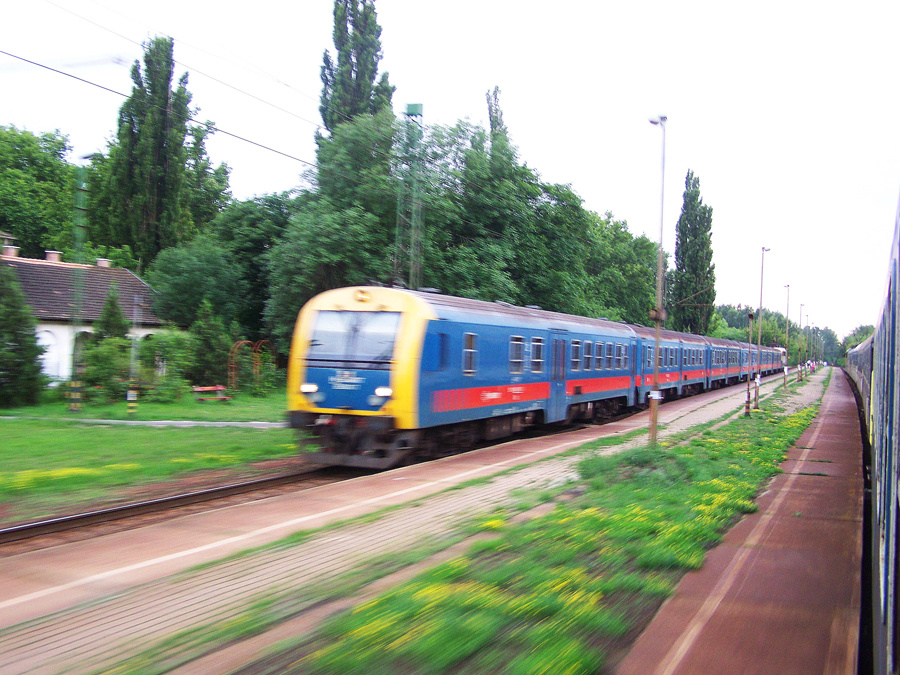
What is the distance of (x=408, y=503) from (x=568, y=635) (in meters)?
4.21

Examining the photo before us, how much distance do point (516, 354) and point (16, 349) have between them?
14.4 metres

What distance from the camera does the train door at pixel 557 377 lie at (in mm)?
17281

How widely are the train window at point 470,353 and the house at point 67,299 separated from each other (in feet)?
60.8

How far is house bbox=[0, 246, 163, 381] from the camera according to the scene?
2931 cm

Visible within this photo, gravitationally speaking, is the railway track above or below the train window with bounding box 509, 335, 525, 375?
below

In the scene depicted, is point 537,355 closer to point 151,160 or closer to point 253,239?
point 253,239

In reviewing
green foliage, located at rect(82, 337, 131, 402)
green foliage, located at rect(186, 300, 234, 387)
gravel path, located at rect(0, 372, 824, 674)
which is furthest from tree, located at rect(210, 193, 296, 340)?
gravel path, located at rect(0, 372, 824, 674)

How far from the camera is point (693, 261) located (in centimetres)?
6059

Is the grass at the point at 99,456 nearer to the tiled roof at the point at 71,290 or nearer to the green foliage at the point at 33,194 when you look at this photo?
the tiled roof at the point at 71,290

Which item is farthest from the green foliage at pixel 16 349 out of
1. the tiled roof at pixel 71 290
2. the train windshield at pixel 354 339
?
the train windshield at pixel 354 339

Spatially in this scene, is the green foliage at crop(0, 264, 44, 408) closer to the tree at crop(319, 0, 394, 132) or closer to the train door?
the train door

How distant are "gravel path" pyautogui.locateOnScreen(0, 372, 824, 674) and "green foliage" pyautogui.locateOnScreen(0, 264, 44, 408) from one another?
643 inches

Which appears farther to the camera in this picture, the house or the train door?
the house

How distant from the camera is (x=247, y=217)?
34.8m
